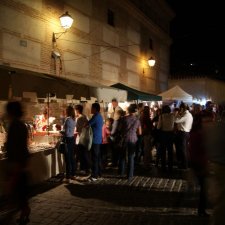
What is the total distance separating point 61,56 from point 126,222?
8.91 metres

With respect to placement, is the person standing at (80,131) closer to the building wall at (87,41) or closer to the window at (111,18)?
the building wall at (87,41)

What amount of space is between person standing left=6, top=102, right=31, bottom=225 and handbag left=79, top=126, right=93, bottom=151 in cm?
420

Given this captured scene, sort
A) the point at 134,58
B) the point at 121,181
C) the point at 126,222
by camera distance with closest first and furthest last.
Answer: the point at 126,222 → the point at 121,181 → the point at 134,58

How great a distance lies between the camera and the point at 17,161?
5.32 meters

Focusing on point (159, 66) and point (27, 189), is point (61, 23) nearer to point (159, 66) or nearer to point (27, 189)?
point (27, 189)

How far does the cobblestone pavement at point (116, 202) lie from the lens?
6.60m

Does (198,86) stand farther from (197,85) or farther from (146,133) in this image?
(146,133)

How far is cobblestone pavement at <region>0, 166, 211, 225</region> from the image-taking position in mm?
6595

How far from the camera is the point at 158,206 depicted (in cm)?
748

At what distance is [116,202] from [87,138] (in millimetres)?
2376

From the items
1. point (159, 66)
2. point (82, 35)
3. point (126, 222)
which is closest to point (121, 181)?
point (126, 222)

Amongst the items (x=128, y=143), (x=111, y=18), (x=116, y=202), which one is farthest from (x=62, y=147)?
(x=111, y=18)

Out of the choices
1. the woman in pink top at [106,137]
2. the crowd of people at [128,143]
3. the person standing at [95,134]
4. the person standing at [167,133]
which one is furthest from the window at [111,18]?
the person standing at [95,134]

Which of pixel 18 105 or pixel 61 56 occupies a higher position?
pixel 61 56
